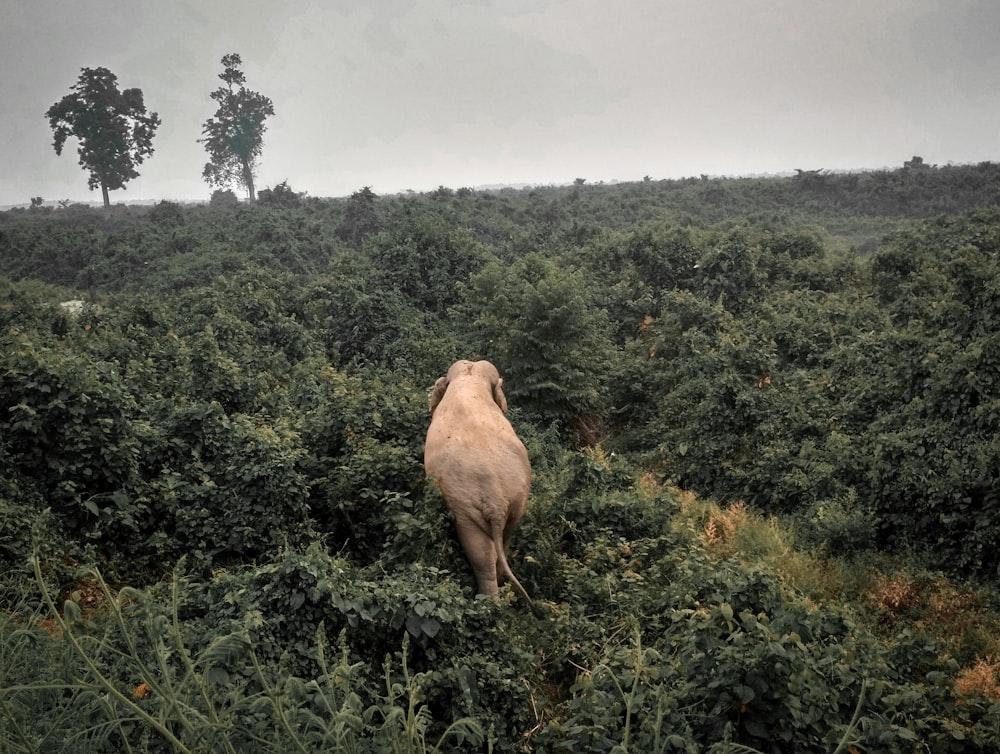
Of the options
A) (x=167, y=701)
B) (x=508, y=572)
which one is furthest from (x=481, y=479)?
(x=167, y=701)

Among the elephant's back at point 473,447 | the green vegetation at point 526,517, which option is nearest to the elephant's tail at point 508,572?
the green vegetation at point 526,517

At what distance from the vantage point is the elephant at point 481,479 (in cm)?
588

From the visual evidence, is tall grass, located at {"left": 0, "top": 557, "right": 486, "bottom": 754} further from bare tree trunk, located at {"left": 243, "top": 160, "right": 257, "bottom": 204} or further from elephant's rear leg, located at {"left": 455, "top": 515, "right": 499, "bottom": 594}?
bare tree trunk, located at {"left": 243, "top": 160, "right": 257, "bottom": 204}

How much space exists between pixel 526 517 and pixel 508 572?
110cm

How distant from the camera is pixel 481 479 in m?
5.88

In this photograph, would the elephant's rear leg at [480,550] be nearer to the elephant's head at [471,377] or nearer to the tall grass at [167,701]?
the tall grass at [167,701]

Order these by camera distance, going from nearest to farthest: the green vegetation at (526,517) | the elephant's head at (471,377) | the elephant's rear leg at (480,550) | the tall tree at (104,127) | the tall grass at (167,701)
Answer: the tall grass at (167,701) → the green vegetation at (526,517) → the elephant's rear leg at (480,550) → the elephant's head at (471,377) → the tall tree at (104,127)

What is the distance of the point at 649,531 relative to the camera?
7.21m

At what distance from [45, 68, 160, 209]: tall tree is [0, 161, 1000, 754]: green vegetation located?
1076 inches

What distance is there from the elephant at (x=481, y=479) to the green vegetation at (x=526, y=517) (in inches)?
7.5

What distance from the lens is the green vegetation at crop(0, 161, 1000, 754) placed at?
12.3 feet

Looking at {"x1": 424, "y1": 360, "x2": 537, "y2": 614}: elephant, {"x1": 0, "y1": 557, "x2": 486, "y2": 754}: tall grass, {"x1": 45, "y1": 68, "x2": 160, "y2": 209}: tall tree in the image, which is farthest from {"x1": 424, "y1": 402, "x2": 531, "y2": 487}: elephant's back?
{"x1": 45, "y1": 68, "x2": 160, "y2": 209}: tall tree

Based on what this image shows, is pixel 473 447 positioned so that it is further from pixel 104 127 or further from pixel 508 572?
pixel 104 127

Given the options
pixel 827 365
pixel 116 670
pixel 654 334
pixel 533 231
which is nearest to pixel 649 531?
pixel 116 670
